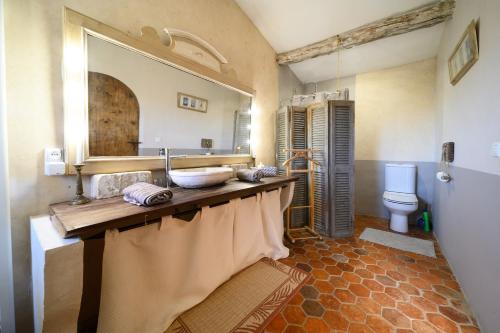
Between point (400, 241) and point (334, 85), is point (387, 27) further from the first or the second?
point (400, 241)

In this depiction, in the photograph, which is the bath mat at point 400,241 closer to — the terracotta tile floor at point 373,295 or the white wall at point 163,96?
the terracotta tile floor at point 373,295

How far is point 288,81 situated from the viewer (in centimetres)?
315

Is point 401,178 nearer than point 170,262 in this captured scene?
No

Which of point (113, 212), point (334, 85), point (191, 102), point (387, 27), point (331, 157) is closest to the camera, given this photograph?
point (113, 212)

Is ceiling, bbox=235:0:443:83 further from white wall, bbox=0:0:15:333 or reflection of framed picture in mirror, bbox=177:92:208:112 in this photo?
white wall, bbox=0:0:15:333

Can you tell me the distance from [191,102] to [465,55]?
87.2 inches

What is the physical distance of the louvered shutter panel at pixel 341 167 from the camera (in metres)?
2.39

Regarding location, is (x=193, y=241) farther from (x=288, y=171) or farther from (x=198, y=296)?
(x=288, y=171)

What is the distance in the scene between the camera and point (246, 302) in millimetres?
1380

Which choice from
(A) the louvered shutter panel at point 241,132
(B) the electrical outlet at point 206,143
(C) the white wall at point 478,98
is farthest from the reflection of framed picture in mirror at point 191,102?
(C) the white wall at point 478,98

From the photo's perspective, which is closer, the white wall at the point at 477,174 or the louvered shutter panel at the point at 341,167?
the white wall at the point at 477,174

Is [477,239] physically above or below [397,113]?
below

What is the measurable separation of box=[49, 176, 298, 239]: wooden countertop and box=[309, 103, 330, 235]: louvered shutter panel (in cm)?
155

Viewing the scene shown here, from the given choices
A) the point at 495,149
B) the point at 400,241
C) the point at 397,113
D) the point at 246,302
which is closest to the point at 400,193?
the point at 400,241
